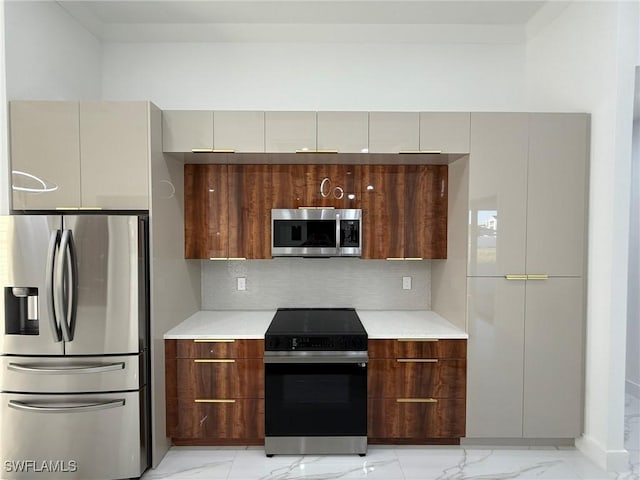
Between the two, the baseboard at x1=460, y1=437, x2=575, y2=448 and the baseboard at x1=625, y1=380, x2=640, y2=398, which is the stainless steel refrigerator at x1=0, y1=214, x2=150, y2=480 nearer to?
the baseboard at x1=460, y1=437, x2=575, y2=448

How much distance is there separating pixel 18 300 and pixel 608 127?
380cm

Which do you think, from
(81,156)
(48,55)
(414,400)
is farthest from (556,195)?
(48,55)

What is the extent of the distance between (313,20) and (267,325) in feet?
7.75

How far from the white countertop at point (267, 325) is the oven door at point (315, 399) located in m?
0.30

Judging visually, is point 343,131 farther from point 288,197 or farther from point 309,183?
point 288,197

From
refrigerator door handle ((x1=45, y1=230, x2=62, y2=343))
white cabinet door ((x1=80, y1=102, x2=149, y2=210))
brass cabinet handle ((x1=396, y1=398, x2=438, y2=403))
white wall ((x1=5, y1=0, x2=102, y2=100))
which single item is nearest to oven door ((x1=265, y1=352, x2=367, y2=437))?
brass cabinet handle ((x1=396, y1=398, x2=438, y2=403))

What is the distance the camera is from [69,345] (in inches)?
89.4

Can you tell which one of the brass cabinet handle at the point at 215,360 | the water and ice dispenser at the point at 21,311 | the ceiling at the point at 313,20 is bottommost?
the brass cabinet handle at the point at 215,360

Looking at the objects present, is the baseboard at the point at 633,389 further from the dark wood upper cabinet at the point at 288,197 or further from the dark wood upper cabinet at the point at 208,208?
the dark wood upper cabinet at the point at 208,208

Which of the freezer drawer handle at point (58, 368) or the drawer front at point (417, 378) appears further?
the drawer front at point (417, 378)

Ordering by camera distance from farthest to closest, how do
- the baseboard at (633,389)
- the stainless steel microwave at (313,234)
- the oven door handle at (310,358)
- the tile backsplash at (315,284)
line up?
the baseboard at (633,389) → the tile backsplash at (315,284) → the stainless steel microwave at (313,234) → the oven door handle at (310,358)

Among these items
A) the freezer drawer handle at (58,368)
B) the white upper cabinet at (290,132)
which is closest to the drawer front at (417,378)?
the white upper cabinet at (290,132)

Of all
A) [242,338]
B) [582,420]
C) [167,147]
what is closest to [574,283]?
[582,420]

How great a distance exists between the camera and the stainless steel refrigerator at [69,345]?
2236mm
